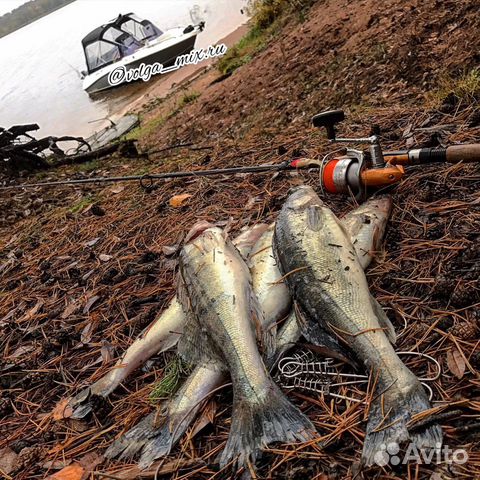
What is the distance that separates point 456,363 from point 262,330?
92 cm

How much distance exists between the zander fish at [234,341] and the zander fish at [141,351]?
0.50 feet

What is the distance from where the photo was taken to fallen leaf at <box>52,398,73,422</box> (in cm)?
266

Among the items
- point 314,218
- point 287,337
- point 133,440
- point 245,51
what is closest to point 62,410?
point 133,440

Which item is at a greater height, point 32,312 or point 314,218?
point 314,218

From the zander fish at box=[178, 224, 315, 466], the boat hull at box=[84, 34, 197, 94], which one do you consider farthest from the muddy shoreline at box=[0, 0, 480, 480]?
the boat hull at box=[84, 34, 197, 94]

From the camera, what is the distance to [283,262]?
2670 millimetres

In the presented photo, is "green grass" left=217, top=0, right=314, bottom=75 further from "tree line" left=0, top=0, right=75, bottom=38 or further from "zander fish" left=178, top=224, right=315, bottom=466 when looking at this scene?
"tree line" left=0, top=0, right=75, bottom=38

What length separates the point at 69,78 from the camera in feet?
96.7

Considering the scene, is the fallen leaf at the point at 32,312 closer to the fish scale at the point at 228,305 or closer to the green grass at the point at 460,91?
the fish scale at the point at 228,305

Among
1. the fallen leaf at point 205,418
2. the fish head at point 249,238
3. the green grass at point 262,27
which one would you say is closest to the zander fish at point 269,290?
the fish head at point 249,238

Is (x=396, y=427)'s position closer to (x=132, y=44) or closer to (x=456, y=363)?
(x=456, y=363)

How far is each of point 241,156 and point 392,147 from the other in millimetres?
1951

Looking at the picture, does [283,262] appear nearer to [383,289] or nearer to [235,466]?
[383,289]

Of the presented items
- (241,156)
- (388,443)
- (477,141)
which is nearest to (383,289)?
(388,443)
